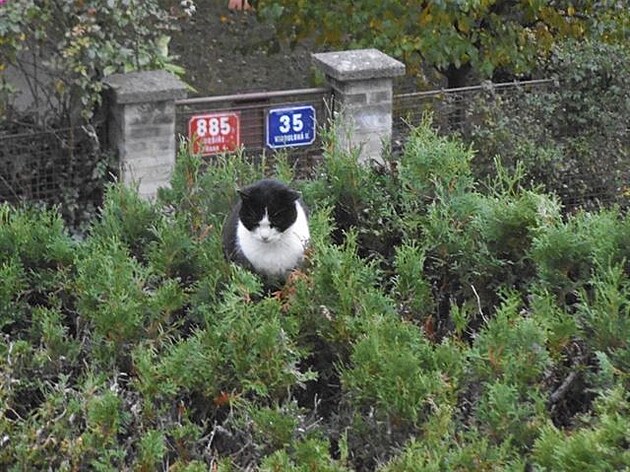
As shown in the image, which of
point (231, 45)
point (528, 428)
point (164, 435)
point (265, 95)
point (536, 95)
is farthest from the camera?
point (231, 45)

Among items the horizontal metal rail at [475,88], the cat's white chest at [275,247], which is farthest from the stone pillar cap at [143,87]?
the cat's white chest at [275,247]

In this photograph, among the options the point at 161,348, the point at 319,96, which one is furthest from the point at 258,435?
the point at 319,96

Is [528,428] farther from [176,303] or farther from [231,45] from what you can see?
[231,45]

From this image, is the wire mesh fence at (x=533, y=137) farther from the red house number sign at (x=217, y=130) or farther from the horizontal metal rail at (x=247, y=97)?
the red house number sign at (x=217, y=130)

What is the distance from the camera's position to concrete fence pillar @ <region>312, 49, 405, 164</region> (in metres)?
9.65

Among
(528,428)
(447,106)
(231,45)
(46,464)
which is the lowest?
(231,45)

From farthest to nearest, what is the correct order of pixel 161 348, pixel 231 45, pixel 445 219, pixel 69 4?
pixel 231 45
pixel 69 4
pixel 445 219
pixel 161 348

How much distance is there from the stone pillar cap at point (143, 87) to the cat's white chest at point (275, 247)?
3231 millimetres

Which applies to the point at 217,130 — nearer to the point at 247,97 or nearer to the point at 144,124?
the point at 247,97

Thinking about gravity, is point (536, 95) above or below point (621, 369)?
below

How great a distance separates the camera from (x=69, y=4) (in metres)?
8.77

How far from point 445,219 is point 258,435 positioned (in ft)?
4.94

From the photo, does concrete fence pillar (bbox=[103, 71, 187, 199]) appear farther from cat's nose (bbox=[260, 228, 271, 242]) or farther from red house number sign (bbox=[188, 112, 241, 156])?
cat's nose (bbox=[260, 228, 271, 242])

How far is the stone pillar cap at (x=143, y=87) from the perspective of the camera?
29.1ft
